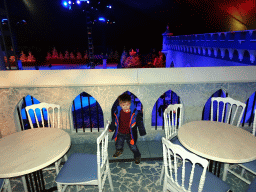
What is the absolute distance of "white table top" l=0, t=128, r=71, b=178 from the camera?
1.38 meters

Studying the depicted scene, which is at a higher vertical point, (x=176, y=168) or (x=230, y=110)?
(x=230, y=110)

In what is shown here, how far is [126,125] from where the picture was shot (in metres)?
2.59

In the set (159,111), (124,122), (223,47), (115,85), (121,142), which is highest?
(223,47)

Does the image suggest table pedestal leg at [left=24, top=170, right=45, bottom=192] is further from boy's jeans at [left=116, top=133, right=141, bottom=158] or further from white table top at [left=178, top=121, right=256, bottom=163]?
white table top at [left=178, top=121, right=256, bottom=163]

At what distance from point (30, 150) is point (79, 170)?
19.9 inches

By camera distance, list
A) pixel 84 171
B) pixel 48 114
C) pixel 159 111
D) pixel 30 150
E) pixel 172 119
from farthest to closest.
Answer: pixel 159 111 < pixel 48 114 < pixel 172 119 < pixel 84 171 < pixel 30 150

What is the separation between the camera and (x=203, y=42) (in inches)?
425

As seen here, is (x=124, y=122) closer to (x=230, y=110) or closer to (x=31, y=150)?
(x=31, y=150)

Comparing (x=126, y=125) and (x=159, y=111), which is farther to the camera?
(x=159, y=111)

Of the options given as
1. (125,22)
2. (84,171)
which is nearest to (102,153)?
(84,171)

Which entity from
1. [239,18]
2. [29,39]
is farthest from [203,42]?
[29,39]

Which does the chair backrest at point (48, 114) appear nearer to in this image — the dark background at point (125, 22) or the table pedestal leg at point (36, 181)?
the table pedestal leg at point (36, 181)

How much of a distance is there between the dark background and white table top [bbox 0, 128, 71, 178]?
13.3 meters

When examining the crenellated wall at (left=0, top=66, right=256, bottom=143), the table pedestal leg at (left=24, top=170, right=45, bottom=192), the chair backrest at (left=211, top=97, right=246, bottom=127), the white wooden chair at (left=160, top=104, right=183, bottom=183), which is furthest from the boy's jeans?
the chair backrest at (left=211, top=97, right=246, bottom=127)
